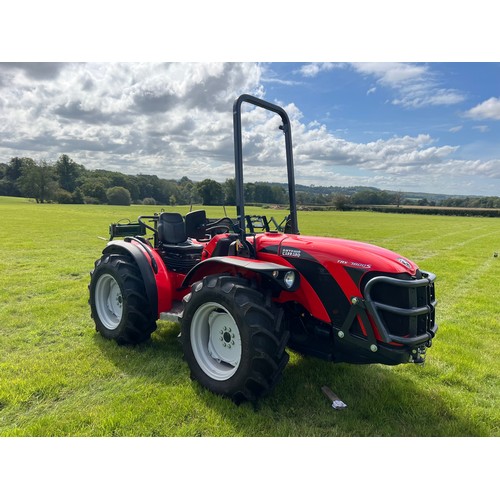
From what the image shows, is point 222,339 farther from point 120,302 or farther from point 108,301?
point 108,301

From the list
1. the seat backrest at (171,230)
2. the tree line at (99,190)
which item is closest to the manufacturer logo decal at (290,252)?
the seat backrest at (171,230)

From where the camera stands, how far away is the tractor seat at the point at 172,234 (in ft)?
18.1

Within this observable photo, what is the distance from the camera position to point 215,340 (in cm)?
399

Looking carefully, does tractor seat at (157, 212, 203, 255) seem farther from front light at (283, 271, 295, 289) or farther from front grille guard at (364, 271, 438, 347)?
front grille guard at (364, 271, 438, 347)

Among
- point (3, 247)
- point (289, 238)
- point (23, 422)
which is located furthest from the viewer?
point (3, 247)

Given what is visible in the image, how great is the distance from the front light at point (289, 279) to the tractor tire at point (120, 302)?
1951 mm

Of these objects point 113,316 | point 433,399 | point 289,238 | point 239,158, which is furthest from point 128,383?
point 433,399

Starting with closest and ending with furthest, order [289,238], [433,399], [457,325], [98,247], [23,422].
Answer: [23,422] < [433,399] < [289,238] < [457,325] < [98,247]

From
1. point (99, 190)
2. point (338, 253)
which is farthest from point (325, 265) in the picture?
point (99, 190)

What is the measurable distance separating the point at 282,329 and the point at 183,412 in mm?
1117

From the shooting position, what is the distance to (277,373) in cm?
346

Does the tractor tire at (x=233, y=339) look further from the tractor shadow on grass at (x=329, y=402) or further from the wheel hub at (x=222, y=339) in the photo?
the tractor shadow on grass at (x=329, y=402)

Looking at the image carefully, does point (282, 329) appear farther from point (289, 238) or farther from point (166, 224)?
point (166, 224)

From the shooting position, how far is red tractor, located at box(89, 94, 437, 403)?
3.34 metres
